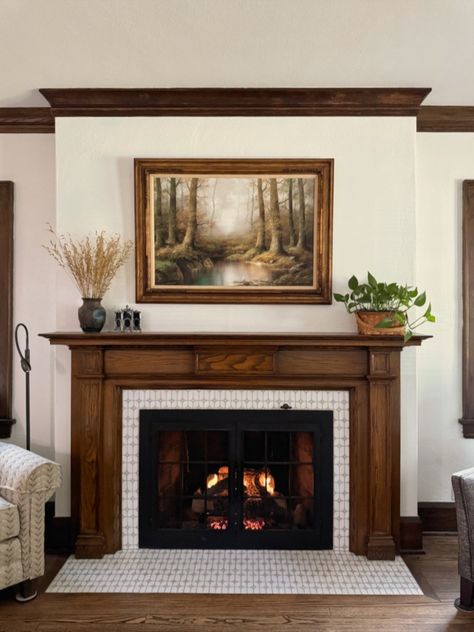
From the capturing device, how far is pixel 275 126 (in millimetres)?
3084

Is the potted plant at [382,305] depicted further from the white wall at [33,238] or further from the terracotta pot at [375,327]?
the white wall at [33,238]

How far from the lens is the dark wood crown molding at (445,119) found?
128 inches

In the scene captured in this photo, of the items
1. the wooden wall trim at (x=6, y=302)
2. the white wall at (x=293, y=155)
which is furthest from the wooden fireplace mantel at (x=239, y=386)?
the wooden wall trim at (x=6, y=302)

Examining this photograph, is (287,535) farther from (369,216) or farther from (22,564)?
(369,216)

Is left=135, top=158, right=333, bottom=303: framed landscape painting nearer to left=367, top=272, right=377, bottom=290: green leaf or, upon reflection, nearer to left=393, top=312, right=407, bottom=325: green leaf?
left=367, top=272, right=377, bottom=290: green leaf

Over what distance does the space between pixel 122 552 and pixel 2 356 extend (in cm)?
139

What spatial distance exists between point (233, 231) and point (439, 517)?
7.09 feet

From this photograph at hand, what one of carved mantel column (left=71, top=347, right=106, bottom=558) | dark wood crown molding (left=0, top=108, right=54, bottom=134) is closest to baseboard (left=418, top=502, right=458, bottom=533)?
carved mantel column (left=71, top=347, right=106, bottom=558)

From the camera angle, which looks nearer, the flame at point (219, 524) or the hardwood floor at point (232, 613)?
the hardwood floor at point (232, 613)

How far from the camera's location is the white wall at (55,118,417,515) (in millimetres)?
3080

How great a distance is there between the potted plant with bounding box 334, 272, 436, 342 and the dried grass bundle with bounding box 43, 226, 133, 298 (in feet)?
4.10

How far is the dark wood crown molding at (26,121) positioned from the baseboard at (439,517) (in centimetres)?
330

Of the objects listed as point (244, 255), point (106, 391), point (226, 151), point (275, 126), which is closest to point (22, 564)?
point (106, 391)

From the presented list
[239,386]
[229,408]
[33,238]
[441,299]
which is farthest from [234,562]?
[33,238]
